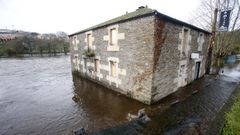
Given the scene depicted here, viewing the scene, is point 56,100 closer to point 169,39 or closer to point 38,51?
point 169,39

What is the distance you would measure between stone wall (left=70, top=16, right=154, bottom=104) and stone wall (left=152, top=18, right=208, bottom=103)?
1.32 ft

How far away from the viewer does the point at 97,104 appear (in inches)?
300

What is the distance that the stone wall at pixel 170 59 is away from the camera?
688cm

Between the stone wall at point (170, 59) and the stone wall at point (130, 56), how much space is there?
1.32ft

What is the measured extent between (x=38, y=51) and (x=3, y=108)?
44527 millimetres

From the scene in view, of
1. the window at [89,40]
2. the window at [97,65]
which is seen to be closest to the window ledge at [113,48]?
the window at [97,65]

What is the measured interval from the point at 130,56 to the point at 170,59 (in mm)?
2484

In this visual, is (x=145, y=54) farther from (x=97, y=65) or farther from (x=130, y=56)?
(x=97, y=65)

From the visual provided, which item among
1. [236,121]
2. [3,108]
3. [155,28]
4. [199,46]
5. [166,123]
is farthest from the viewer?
[199,46]

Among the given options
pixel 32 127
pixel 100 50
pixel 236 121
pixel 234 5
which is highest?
pixel 234 5

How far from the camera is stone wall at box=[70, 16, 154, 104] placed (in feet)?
22.2

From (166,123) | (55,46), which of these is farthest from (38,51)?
(166,123)

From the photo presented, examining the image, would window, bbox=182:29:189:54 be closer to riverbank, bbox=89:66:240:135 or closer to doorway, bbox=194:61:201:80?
riverbank, bbox=89:66:240:135

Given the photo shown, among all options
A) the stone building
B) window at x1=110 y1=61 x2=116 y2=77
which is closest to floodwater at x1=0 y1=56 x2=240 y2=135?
the stone building
